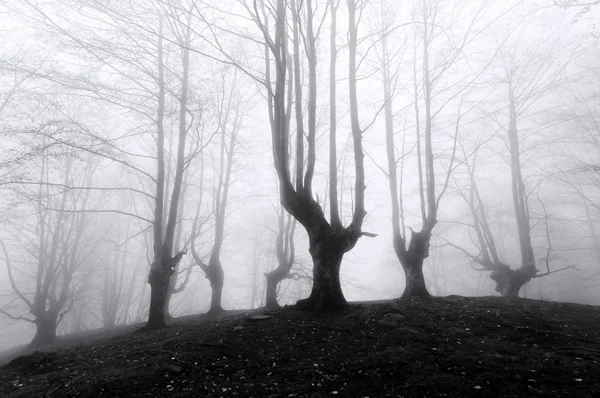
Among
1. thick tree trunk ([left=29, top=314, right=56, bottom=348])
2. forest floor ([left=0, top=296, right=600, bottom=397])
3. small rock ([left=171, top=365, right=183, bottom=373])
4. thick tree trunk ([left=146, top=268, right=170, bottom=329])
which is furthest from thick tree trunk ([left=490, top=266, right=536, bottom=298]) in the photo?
thick tree trunk ([left=29, top=314, right=56, bottom=348])

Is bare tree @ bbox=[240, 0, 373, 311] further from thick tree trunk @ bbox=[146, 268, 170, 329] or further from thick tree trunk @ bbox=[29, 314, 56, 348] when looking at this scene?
thick tree trunk @ bbox=[29, 314, 56, 348]

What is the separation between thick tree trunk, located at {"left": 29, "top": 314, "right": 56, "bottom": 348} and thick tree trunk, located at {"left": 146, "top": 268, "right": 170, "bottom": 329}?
781 cm

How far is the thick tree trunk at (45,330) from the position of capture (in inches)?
472

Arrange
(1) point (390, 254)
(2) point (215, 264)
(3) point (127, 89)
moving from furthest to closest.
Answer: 1. (1) point (390, 254)
2. (2) point (215, 264)
3. (3) point (127, 89)

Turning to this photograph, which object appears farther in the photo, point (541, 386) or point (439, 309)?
point (439, 309)

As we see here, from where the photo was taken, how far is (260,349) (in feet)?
13.9

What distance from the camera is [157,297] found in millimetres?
7910

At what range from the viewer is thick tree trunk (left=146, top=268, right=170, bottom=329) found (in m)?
7.70

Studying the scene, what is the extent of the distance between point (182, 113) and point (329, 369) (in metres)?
8.82

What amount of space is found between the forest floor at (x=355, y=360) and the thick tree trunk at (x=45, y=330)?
890 cm

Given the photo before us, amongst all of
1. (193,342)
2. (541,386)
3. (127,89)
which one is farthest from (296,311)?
(127,89)

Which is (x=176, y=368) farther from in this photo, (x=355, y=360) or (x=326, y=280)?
(x=326, y=280)

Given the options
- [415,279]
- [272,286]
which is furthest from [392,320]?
[272,286]

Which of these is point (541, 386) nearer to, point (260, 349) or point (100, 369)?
point (260, 349)
